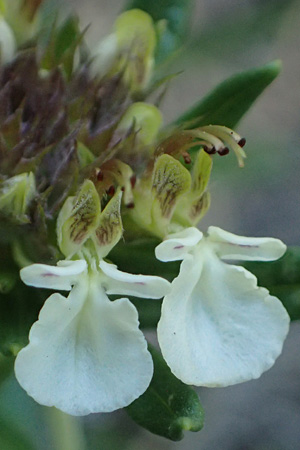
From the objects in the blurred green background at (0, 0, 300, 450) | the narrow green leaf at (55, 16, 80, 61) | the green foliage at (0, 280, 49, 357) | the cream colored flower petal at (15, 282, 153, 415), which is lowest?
the blurred green background at (0, 0, 300, 450)

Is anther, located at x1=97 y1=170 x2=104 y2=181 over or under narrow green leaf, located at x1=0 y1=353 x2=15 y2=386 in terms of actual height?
over

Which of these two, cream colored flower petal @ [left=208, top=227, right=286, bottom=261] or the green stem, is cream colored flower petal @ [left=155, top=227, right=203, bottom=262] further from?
the green stem

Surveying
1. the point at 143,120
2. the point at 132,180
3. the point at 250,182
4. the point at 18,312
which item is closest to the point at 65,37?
the point at 143,120

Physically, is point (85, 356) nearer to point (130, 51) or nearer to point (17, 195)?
point (17, 195)

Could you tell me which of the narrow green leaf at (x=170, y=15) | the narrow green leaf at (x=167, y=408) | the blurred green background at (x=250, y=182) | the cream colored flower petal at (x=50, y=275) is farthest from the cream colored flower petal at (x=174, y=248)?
the blurred green background at (x=250, y=182)

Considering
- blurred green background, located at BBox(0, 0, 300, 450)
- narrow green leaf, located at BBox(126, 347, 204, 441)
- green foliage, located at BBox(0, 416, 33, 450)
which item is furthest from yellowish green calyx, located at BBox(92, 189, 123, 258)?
blurred green background, located at BBox(0, 0, 300, 450)

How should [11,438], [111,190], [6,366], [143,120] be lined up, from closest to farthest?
[111,190], [143,120], [6,366], [11,438]
